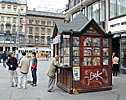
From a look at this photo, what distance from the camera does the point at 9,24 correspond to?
82.8 metres

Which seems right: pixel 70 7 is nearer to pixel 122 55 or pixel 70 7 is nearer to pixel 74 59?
pixel 122 55

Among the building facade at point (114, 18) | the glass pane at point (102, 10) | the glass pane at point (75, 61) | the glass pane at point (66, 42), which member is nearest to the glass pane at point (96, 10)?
the building facade at point (114, 18)

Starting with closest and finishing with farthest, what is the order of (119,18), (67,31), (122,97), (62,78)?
(122,97) < (67,31) < (62,78) < (119,18)

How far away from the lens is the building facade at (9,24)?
265ft

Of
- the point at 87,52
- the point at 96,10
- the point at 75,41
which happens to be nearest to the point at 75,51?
the point at 75,41

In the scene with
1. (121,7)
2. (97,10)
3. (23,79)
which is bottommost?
(23,79)

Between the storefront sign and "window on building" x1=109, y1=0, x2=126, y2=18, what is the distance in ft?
2.02

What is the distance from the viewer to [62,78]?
1094 centimetres

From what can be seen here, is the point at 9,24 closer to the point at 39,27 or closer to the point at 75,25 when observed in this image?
the point at 39,27

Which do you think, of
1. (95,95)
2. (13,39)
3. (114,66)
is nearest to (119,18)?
(114,66)

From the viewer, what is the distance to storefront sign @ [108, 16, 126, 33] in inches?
717

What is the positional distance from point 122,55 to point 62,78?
9.88 meters

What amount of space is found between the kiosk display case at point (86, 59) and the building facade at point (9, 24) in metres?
71.9

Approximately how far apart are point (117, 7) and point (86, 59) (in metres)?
11.0
